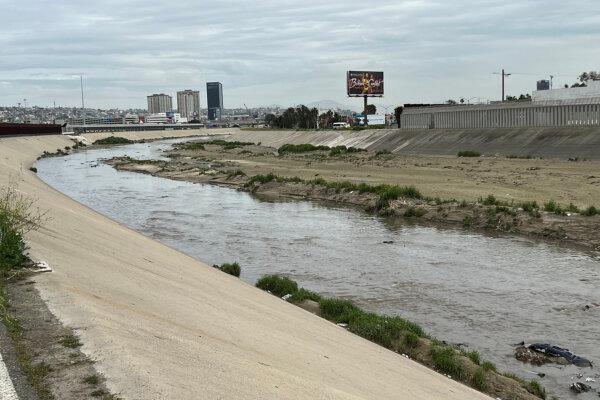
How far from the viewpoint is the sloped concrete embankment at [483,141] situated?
5266cm

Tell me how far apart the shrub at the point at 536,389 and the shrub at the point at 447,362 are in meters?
1.18

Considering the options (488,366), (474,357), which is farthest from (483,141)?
(488,366)

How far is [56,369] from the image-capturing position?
6469 mm

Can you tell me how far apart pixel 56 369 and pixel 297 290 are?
11.0 m

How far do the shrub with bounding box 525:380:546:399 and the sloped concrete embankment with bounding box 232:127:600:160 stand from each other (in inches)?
1672

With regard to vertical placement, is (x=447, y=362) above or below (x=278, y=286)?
below

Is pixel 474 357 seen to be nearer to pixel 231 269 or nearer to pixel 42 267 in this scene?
pixel 42 267

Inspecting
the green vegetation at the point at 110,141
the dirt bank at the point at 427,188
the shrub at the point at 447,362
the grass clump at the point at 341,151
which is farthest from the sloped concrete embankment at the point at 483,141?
the green vegetation at the point at 110,141

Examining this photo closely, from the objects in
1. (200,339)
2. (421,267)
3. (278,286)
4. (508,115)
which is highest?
(508,115)

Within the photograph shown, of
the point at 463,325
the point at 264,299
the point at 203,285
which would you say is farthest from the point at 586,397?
the point at 203,285

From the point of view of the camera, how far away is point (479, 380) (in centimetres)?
1134

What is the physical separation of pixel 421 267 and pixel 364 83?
9810cm

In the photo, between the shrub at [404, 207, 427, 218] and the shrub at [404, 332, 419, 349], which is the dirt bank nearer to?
the shrub at [404, 207, 427, 218]

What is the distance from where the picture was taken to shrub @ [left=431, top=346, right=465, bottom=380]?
11.7 m
